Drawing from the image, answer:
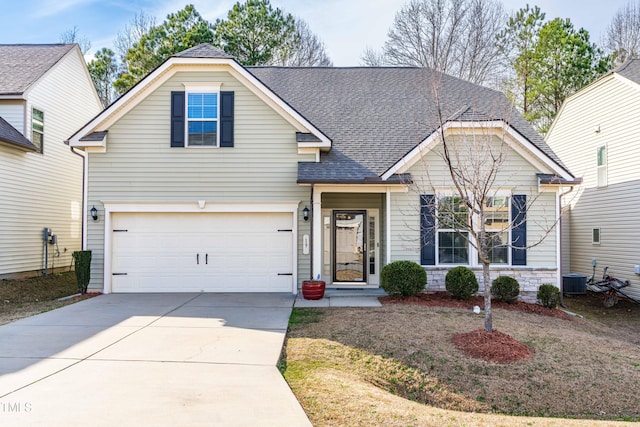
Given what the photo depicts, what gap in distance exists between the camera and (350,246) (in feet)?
41.3

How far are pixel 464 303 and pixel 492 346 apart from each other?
11.9 ft

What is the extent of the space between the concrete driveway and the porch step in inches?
42.2

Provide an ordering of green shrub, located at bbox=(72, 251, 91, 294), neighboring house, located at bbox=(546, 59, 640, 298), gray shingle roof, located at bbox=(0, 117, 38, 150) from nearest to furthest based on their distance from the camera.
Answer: green shrub, located at bbox=(72, 251, 91, 294), gray shingle roof, located at bbox=(0, 117, 38, 150), neighboring house, located at bbox=(546, 59, 640, 298)

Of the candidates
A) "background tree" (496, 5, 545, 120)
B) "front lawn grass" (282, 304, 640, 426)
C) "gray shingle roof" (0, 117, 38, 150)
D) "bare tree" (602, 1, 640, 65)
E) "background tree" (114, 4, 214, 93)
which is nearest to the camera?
"front lawn grass" (282, 304, 640, 426)

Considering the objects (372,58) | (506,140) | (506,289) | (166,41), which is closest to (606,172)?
(506,140)

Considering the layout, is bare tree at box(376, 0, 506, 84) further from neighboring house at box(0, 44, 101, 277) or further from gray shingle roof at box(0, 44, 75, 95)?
gray shingle roof at box(0, 44, 75, 95)

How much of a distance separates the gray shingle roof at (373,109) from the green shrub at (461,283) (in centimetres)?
295

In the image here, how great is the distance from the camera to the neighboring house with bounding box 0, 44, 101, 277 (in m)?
13.2

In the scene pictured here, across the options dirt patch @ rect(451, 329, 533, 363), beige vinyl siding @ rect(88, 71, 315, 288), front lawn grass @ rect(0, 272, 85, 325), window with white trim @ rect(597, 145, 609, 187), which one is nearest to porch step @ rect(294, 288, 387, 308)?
beige vinyl siding @ rect(88, 71, 315, 288)

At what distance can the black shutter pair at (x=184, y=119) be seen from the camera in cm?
1137

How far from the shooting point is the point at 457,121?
10633 millimetres

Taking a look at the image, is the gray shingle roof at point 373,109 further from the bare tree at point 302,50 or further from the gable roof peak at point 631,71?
the bare tree at point 302,50

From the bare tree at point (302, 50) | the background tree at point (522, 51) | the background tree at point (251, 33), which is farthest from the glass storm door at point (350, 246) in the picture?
the bare tree at point (302, 50)

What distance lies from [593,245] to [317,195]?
969cm
